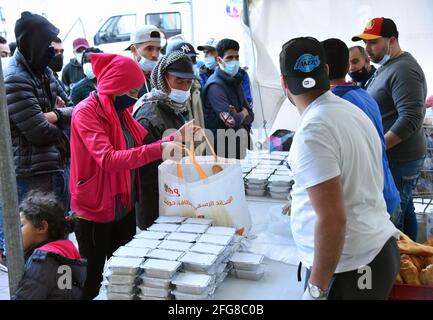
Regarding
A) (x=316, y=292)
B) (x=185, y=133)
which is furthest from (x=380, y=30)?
(x=316, y=292)

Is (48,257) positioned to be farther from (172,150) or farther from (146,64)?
(146,64)

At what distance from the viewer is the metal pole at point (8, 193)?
1186mm

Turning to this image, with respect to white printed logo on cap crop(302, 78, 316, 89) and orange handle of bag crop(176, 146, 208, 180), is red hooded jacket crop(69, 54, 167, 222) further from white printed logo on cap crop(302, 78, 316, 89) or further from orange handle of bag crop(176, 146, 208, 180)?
white printed logo on cap crop(302, 78, 316, 89)

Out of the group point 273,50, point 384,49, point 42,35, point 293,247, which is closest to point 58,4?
point 273,50

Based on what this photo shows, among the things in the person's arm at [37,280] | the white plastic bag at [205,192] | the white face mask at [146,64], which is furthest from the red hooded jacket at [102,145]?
the white face mask at [146,64]

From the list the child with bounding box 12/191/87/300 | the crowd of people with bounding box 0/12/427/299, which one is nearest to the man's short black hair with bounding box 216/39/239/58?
the crowd of people with bounding box 0/12/427/299

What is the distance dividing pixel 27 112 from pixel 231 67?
204 cm

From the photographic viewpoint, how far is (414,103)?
2.57 m

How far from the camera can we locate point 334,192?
118 cm

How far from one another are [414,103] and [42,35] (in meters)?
2.11

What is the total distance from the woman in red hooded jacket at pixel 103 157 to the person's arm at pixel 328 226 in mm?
819

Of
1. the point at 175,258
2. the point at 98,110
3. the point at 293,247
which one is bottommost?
the point at 293,247

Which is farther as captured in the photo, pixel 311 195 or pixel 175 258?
pixel 175 258

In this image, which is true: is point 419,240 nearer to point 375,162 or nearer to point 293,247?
point 293,247
